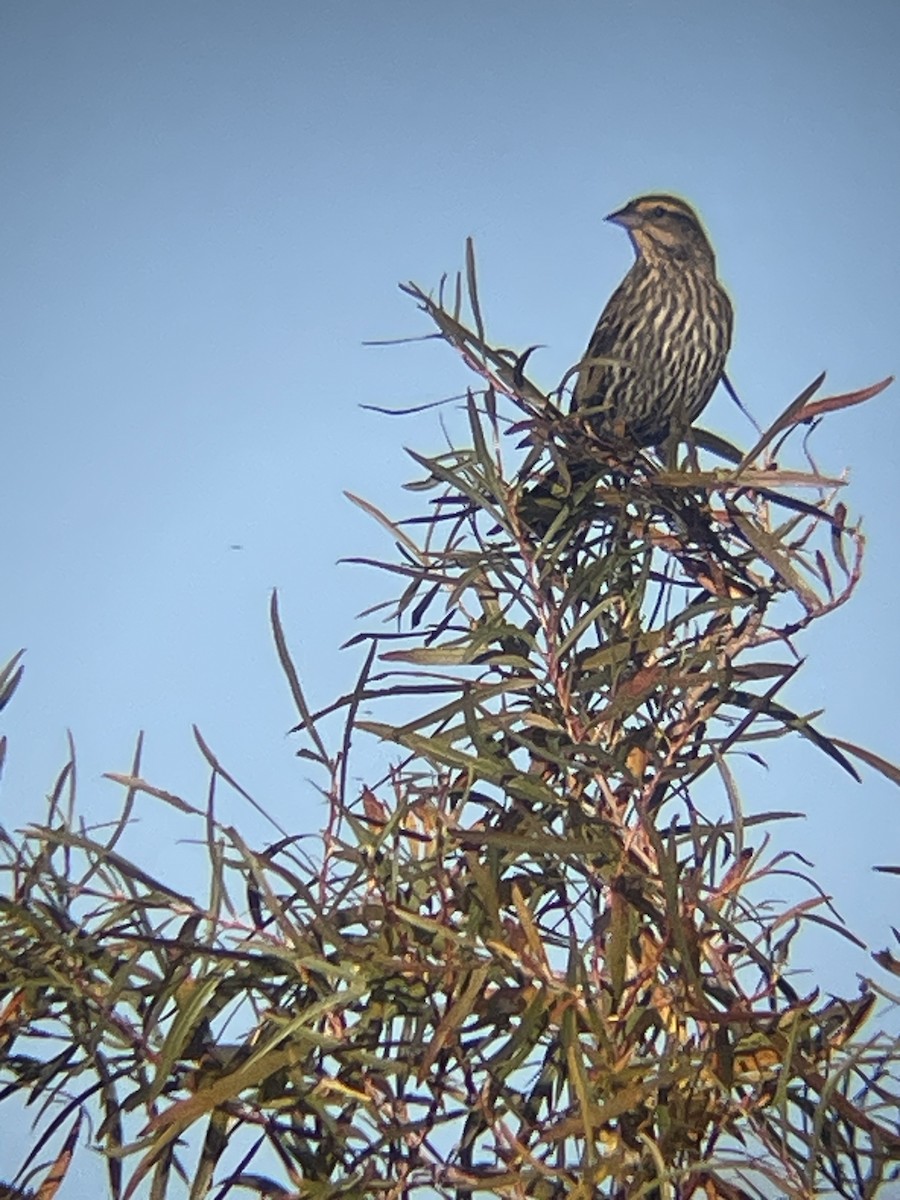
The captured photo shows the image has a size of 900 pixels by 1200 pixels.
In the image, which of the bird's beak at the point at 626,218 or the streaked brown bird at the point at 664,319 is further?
the bird's beak at the point at 626,218

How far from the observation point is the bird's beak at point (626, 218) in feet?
9.14

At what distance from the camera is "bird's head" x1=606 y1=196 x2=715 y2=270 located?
2660 mm

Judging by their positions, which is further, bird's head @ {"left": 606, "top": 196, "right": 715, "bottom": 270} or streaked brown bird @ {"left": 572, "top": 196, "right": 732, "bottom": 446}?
bird's head @ {"left": 606, "top": 196, "right": 715, "bottom": 270}

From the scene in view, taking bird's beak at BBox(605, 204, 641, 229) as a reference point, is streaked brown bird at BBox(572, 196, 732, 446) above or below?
below

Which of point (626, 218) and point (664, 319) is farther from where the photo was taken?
point (626, 218)

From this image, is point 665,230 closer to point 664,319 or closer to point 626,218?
point 626,218

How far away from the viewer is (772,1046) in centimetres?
69

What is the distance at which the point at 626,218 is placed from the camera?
2811 millimetres

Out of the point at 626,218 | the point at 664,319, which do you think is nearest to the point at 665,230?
the point at 626,218

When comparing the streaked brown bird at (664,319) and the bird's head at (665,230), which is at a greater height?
the bird's head at (665,230)

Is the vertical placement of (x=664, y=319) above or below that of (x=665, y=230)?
below

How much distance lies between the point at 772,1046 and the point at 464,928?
0.16m

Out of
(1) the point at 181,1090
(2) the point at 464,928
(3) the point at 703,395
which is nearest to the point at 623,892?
(2) the point at 464,928

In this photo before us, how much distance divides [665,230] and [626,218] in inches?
4.9
